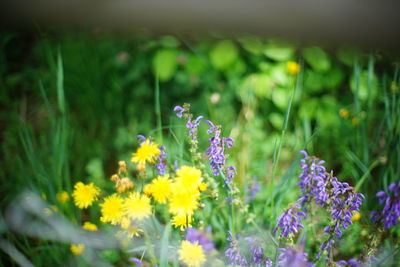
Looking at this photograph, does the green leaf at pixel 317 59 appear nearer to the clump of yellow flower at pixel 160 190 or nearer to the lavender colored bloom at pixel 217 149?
the lavender colored bloom at pixel 217 149

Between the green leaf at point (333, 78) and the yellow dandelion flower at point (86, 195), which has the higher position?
the green leaf at point (333, 78)

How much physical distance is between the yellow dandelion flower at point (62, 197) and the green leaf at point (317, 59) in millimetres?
1706

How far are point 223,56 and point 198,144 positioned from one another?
724 mm

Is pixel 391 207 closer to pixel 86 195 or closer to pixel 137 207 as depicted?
pixel 137 207

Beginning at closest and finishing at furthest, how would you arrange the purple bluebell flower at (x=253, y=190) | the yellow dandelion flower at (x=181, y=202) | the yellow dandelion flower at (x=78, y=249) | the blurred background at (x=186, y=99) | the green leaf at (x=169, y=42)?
the yellow dandelion flower at (x=181, y=202) < the yellow dandelion flower at (x=78, y=249) < the purple bluebell flower at (x=253, y=190) < the blurred background at (x=186, y=99) < the green leaf at (x=169, y=42)

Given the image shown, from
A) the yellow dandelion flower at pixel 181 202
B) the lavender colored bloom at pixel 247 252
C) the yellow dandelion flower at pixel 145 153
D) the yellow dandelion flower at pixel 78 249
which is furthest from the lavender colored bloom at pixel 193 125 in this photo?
the yellow dandelion flower at pixel 78 249

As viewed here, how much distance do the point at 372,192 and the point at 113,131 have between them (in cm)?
168

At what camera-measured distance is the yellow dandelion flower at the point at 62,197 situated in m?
1.57

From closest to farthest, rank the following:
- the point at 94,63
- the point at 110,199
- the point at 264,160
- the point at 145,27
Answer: the point at 110,199, the point at 145,27, the point at 264,160, the point at 94,63

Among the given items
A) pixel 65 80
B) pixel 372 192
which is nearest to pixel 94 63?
pixel 65 80

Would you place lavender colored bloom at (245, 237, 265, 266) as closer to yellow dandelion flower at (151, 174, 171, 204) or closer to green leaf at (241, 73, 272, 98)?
yellow dandelion flower at (151, 174, 171, 204)

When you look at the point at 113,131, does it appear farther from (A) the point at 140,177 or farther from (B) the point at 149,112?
(A) the point at 140,177

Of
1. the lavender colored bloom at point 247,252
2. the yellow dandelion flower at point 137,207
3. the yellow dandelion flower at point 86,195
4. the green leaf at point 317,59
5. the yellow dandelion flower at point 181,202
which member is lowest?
the lavender colored bloom at point 247,252

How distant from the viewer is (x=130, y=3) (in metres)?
1.25
